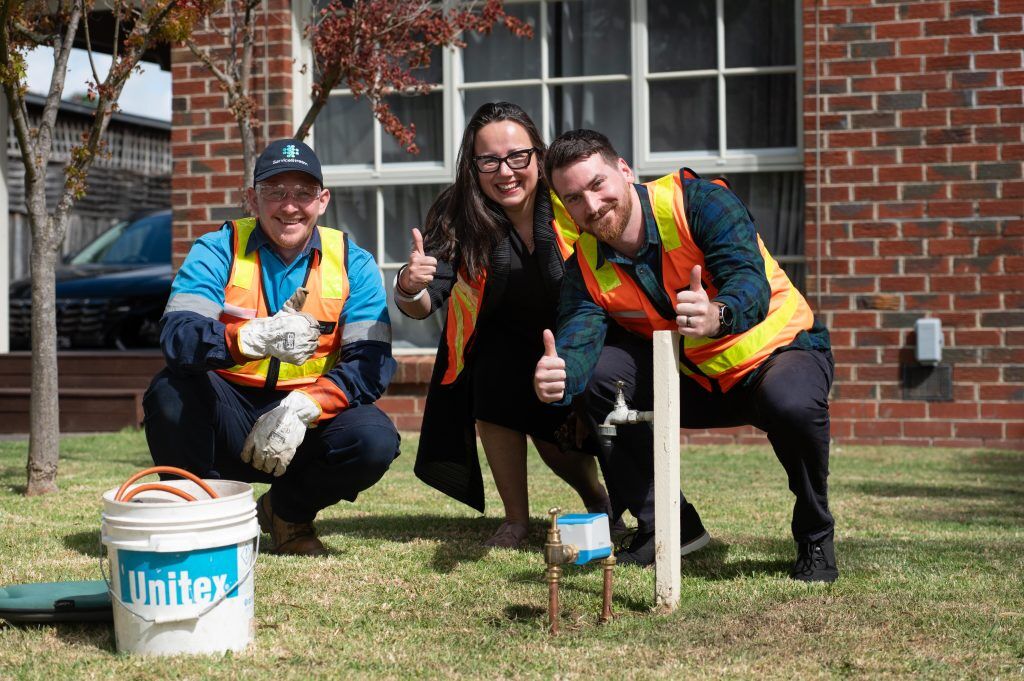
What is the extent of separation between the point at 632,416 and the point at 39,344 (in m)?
3.08

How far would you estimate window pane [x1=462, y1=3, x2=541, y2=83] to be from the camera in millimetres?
8219

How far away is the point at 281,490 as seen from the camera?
14.5 feet

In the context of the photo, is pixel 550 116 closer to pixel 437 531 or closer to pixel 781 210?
pixel 781 210

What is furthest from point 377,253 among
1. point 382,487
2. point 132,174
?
point 132,174

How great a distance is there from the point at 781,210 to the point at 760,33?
1.07 metres

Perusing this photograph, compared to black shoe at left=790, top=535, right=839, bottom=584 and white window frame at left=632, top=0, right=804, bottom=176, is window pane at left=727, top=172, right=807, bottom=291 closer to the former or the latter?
white window frame at left=632, top=0, right=804, bottom=176

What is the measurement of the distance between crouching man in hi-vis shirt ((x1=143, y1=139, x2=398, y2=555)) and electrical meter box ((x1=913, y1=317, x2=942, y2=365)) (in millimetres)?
4100

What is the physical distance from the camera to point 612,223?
3.83 m

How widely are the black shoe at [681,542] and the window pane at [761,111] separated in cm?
417

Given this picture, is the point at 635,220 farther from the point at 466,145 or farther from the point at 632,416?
the point at 466,145

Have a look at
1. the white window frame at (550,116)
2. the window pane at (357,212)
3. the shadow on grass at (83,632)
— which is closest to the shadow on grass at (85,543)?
the shadow on grass at (83,632)

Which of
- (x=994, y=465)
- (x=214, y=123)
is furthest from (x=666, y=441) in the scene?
(x=214, y=123)

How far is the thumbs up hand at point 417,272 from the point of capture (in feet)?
14.1

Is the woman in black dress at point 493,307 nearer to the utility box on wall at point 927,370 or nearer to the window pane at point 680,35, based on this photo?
the utility box on wall at point 927,370
